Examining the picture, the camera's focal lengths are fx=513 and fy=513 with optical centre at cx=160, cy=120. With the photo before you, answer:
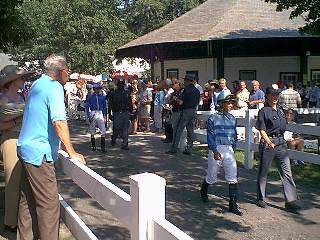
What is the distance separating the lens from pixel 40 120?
14.5ft

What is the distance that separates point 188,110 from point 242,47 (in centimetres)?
1418

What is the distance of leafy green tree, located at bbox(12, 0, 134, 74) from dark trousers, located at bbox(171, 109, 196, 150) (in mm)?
28231

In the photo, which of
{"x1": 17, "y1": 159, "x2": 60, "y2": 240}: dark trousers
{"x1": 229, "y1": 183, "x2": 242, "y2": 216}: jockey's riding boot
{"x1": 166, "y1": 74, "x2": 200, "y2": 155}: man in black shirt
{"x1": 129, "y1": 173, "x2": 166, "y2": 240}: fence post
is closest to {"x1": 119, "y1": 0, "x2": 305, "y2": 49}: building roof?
{"x1": 166, "y1": 74, "x2": 200, "y2": 155}: man in black shirt

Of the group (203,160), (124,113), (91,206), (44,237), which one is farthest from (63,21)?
(44,237)

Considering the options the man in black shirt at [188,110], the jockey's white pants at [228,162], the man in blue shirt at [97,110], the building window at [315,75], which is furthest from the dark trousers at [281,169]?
the building window at [315,75]

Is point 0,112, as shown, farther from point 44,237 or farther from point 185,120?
point 185,120

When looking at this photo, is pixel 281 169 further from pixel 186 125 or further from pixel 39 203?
pixel 186 125

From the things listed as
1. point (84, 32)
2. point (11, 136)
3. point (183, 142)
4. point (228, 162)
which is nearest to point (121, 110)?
point (183, 142)

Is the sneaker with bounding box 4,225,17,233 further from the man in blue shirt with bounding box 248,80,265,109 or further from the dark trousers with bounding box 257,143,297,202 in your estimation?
the man in blue shirt with bounding box 248,80,265,109

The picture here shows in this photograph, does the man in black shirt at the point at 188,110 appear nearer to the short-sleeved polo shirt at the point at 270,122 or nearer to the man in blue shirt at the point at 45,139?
the short-sleeved polo shirt at the point at 270,122

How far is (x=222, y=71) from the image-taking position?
25359mm

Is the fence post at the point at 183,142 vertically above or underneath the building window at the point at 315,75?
underneath

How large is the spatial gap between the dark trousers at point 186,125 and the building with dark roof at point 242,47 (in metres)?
11.9

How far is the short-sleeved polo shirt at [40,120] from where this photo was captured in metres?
4.39
